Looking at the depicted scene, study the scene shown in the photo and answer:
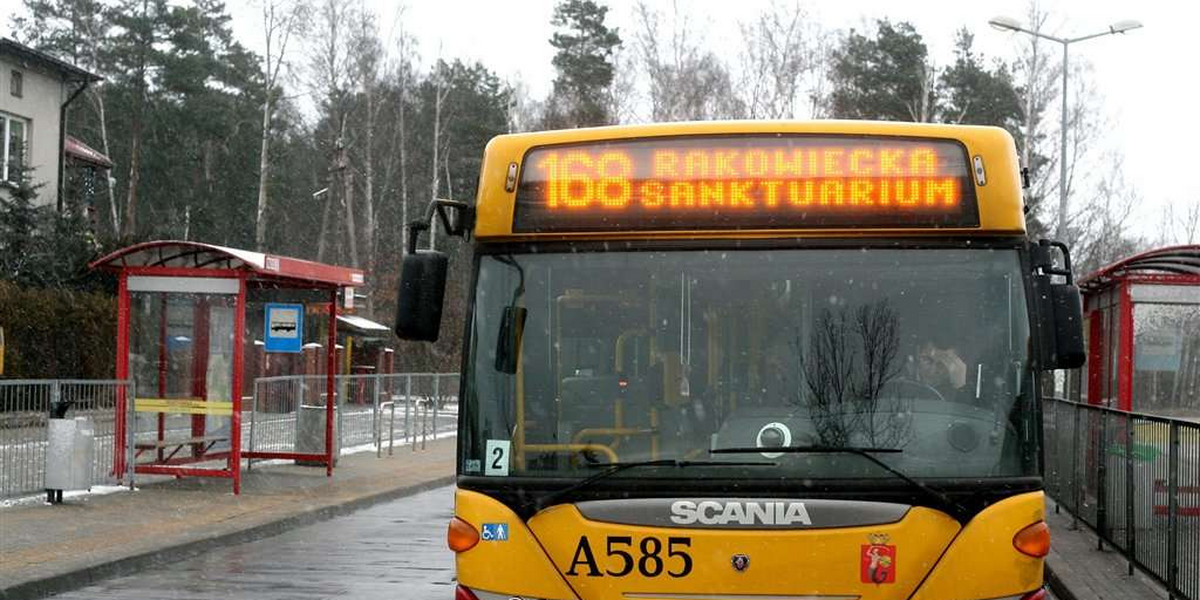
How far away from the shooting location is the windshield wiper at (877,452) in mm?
5734

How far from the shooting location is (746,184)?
246 inches

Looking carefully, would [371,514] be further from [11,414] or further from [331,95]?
[331,95]

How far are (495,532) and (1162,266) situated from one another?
1159cm

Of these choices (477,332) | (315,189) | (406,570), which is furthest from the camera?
(315,189)

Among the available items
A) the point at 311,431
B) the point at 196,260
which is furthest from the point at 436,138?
the point at 196,260

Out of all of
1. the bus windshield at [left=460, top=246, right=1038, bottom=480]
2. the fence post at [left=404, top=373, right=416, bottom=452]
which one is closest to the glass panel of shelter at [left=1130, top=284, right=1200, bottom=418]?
the bus windshield at [left=460, top=246, right=1038, bottom=480]

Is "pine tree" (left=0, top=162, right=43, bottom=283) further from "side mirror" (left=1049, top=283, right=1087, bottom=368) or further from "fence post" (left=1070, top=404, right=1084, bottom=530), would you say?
"side mirror" (left=1049, top=283, right=1087, bottom=368)

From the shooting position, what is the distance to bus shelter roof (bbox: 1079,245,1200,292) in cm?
1508

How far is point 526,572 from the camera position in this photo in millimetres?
5820

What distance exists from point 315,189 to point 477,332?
230 ft

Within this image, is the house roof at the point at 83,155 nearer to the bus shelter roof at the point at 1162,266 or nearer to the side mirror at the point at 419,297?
the bus shelter roof at the point at 1162,266

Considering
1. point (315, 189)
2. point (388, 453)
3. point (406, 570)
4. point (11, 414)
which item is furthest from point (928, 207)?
point (315, 189)

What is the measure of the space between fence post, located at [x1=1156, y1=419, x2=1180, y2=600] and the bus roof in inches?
178

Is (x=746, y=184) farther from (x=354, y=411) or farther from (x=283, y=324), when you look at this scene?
(x=354, y=411)
